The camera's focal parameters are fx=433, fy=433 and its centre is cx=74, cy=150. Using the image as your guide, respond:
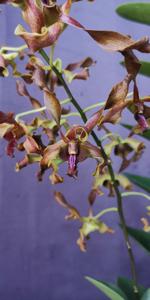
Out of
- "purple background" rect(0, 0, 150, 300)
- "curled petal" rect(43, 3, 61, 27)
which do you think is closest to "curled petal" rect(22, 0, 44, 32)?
"curled petal" rect(43, 3, 61, 27)

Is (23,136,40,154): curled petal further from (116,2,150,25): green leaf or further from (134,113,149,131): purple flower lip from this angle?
(116,2,150,25): green leaf

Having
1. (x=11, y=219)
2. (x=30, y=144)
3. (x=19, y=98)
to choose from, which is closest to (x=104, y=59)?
(x=19, y=98)

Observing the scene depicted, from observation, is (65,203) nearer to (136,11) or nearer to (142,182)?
(142,182)

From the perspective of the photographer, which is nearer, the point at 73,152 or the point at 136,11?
the point at 73,152

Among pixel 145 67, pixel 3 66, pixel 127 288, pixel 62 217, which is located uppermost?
pixel 3 66

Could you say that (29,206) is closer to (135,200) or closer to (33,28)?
(135,200)

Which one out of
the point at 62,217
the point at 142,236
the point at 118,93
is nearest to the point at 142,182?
the point at 142,236
